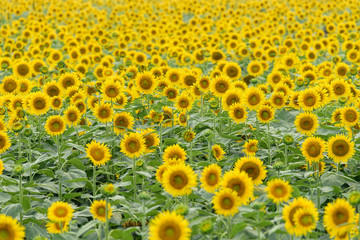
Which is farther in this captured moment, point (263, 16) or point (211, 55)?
point (263, 16)

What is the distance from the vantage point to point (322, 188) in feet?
12.1

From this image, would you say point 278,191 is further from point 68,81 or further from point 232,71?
point 232,71

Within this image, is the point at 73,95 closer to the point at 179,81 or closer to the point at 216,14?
the point at 179,81

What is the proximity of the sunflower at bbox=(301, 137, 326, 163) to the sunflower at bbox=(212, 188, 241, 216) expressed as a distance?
3.77 feet

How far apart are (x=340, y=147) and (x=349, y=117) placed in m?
0.54

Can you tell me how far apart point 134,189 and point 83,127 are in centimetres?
115

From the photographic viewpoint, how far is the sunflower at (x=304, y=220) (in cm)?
265

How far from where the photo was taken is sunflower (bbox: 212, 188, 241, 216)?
9.19 ft

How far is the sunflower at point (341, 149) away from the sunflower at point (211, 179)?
1.24 meters

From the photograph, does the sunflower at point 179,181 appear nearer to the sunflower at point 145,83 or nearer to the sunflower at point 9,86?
the sunflower at point 145,83

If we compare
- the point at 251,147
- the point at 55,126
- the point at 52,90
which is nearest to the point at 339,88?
the point at 251,147

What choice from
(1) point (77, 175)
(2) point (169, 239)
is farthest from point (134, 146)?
(2) point (169, 239)

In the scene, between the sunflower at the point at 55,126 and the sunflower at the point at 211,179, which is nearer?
the sunflower at the point at 211,179

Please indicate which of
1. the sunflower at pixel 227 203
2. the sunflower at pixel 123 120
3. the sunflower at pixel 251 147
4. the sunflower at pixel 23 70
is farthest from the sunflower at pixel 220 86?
the sunflower at pixel 23 70
